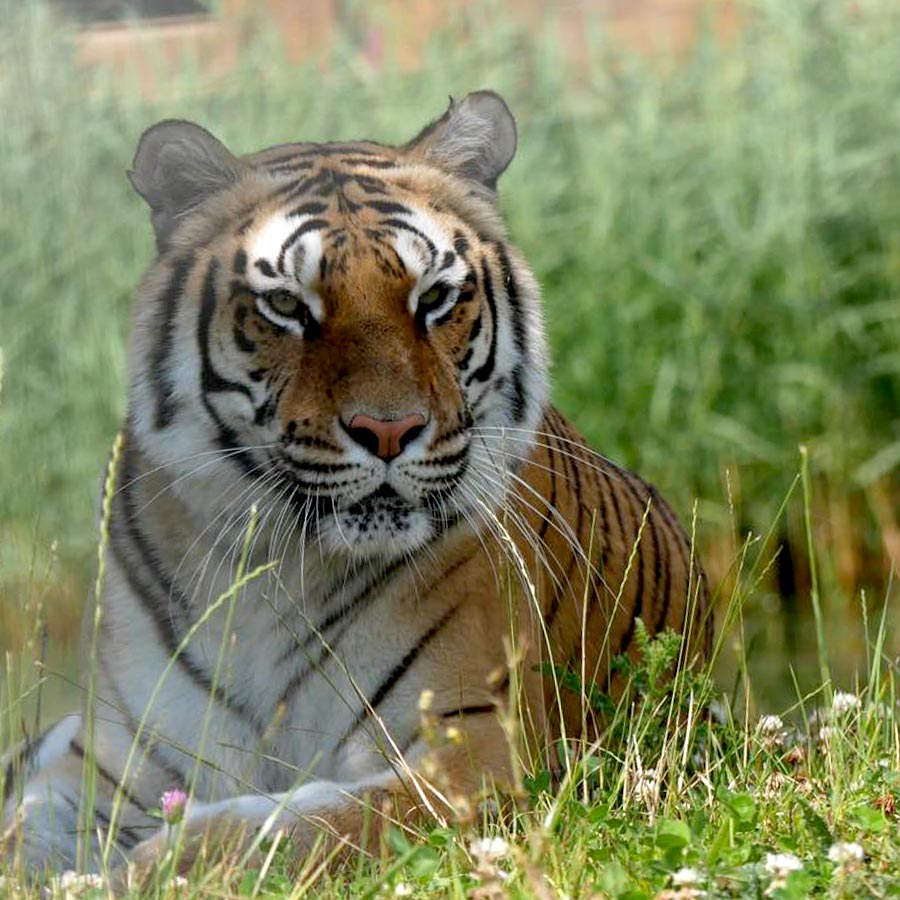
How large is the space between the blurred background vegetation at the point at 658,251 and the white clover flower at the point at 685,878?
4.18m

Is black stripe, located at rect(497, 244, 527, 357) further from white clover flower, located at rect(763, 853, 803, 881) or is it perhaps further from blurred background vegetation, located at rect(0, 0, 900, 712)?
blurred background vegetation, located at rect(0, 0, 900, 712)

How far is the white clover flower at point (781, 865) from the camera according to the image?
7.97ft

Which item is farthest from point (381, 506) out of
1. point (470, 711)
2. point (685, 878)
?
point (685, 878)

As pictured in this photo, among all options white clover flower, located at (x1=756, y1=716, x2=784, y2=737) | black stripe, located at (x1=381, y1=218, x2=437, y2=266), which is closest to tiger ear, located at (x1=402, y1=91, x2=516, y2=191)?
black stripe, located at (x1=381, y1=218, x2=437, y2=266)

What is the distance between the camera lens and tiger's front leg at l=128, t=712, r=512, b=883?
3078 mm

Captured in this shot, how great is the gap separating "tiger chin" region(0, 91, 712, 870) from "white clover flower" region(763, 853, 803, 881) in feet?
2.41

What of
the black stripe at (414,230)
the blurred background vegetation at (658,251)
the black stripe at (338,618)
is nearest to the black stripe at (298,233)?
the black stripe at (414,230)

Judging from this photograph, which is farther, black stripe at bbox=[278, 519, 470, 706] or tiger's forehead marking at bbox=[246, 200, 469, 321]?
black stripe at bbox=[278, 519, 470, 706]

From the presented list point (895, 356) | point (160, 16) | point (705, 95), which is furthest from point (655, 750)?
point (160, 16)

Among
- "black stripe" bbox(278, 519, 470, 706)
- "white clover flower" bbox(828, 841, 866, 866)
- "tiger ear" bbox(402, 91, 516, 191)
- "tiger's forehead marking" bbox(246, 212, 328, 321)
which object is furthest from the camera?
"tiger ear" bbox(402, 91, 516, 191)

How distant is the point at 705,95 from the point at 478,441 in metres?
4.21

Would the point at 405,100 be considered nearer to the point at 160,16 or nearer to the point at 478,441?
the point at 160,16

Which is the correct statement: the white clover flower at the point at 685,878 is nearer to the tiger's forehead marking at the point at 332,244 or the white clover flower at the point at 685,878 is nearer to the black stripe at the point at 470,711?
the black stripe at the point at 470,711

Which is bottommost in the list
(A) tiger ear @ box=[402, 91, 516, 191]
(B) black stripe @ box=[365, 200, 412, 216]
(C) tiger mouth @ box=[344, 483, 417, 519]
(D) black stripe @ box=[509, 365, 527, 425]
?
(C) tiger mouth @ box=[344, 483, 417, 519]
